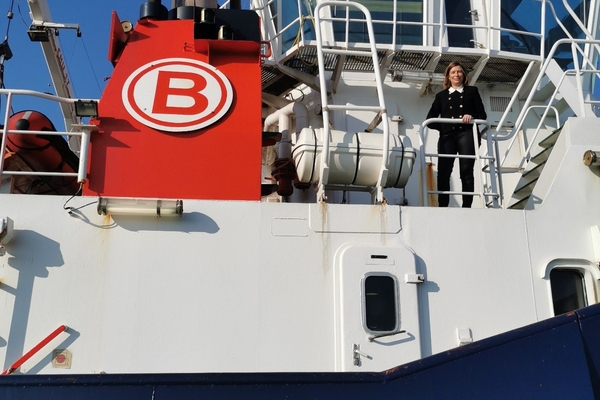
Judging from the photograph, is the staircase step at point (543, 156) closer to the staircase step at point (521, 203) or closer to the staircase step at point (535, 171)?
the staircase step at point (535, 171)

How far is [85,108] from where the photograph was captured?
4957 mm

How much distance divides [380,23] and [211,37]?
7.79 feet

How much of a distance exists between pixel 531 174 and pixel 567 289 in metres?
1.57

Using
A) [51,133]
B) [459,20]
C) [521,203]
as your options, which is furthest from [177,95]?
[459,20]

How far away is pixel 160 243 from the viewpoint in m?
4.66

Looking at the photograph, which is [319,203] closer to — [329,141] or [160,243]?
[329,141]

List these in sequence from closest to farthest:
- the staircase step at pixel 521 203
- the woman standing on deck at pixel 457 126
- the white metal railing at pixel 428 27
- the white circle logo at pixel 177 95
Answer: the white circle logo at pixel 177 95 → the woman standing on deck at pixel 457 126 → the staircase step at pixel 521 203 → the white metal railing at pixel 428 27

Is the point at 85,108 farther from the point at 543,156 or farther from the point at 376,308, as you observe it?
the point at 543,156

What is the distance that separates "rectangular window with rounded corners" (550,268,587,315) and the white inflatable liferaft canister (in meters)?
1.50

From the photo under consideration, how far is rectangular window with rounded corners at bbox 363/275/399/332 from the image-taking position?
15.0 ft

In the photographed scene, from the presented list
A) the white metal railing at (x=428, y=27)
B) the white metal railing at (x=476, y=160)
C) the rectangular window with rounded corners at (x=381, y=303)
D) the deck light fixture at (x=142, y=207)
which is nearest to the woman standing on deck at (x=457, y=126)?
the white metal railing at (x=476, y=160)

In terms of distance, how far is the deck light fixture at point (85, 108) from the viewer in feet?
16.2

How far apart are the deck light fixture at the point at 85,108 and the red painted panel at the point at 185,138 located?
24 cm

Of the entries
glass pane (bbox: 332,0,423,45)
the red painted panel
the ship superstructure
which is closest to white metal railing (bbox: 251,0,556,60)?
glass pane (bbox: 332,0,423,45)
